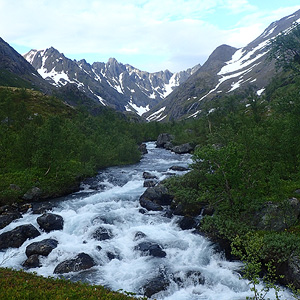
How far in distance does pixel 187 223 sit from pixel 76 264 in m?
12.3

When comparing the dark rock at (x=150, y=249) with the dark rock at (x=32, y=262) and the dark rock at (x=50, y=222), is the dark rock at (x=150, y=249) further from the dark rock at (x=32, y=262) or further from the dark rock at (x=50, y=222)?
the dark rock at (x=50, y=222)

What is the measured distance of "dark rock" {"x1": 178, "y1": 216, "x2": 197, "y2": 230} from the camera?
2714 centimetres

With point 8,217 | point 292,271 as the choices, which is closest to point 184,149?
point 8,217

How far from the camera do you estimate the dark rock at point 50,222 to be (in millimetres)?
27453

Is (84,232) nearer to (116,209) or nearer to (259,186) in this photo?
(116,209)

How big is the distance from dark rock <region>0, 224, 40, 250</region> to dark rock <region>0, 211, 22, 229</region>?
3086 mm

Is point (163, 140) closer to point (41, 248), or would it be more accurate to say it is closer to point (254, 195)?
point (254, 195)

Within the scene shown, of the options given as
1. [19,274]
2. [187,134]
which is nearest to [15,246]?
[19,274]

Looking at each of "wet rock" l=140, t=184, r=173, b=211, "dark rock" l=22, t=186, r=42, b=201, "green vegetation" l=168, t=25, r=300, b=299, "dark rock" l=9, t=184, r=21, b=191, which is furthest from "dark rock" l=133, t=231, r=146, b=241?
"dark rock" l=9, t=184, r=21, b=191

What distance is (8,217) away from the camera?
28.9 metres

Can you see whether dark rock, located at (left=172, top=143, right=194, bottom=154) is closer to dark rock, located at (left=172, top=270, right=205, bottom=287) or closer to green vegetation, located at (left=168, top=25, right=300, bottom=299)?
green vegetation, located at (left=168, top=25, right=300, bottom=299)

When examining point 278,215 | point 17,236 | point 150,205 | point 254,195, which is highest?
point 254,195

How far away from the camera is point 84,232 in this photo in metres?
27.0

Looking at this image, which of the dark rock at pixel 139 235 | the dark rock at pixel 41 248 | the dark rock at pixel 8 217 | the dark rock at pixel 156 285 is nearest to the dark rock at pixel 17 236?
the dark rock at pixel 41 248
